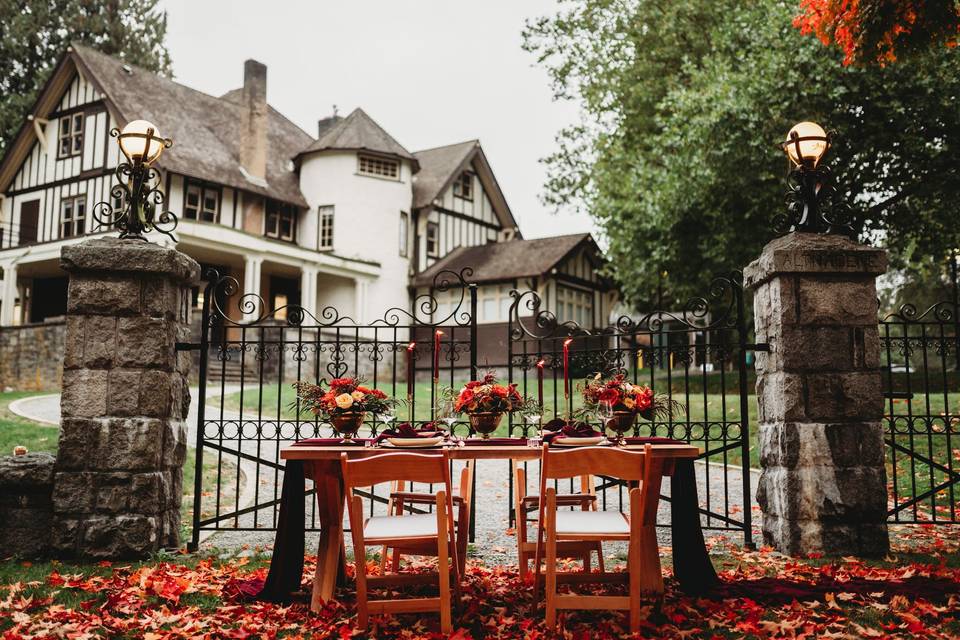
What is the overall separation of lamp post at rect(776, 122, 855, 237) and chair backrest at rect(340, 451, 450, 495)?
11.6 ft

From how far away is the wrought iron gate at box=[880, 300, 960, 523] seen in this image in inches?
240

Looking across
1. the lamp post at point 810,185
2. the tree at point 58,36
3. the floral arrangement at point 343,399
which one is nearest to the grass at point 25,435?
the floral arrangement at point 343,399

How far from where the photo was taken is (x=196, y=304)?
81.3 feet

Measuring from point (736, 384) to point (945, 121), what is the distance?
283 inches

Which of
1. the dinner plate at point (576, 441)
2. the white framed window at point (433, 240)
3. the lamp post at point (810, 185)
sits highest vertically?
the white framed window at point (433, 240)

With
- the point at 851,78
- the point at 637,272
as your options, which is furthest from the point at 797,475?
the point at 637,272

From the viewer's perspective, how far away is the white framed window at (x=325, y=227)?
2666 centimetres

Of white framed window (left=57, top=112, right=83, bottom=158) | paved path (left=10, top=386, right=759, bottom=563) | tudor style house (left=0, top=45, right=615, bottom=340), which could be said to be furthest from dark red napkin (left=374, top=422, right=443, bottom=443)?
white framed window (left=57, top=112, right=83, bottom=158)

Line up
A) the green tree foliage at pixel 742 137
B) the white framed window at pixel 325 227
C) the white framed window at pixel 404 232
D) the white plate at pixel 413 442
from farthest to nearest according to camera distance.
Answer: the white framed window at pixel 404 232, the white framed window at pixel 325 227, the green tree foliage at pixel 742 137, the white plate at pixel 413 442

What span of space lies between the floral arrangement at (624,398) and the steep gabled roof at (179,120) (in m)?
20.5

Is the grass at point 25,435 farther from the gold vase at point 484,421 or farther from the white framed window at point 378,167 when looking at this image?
the white framed window at point 378,167

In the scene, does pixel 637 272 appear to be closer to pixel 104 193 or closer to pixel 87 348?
pixel 87 348

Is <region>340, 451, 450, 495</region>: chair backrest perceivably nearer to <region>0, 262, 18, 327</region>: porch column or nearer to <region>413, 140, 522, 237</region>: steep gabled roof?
<region>413, 140, 522, 237</region>: steep gabled roof

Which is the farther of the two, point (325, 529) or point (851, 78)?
point (851, 78)
